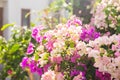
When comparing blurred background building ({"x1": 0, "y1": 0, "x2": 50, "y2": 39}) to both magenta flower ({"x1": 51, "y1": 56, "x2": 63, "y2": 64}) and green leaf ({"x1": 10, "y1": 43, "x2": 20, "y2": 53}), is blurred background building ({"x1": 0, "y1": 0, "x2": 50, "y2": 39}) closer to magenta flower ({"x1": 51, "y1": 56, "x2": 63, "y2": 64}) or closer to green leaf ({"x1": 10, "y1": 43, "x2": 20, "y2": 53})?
green leaf ({"x1": 10, "y1": 43, "x2": 20, "y2": 53})

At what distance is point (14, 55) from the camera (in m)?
3.17

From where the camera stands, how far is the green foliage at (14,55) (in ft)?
10.3

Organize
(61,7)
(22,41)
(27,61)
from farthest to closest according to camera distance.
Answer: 1. (61,7)
2. (22,41)
3. (27,61)

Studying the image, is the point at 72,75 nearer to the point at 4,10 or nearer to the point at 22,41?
the point at 22,41

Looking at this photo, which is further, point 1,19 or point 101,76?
point 1,19

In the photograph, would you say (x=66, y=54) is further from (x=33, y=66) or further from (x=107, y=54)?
(x=33, y=66)

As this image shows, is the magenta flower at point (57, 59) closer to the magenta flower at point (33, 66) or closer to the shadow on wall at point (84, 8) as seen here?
the magenta flower at point (33, 66)

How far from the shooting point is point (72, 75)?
1807 mm

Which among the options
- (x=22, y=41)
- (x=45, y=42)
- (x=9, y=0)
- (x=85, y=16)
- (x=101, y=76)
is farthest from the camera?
(x=9, y=0)

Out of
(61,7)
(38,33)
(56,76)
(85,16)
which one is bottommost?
(56,76)

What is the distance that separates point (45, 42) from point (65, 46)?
0.28 meters

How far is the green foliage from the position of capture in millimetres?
3129

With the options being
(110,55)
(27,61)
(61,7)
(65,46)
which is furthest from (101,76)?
(61,7)

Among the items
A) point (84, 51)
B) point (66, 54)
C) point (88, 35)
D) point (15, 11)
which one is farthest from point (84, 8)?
point (15, 11)
